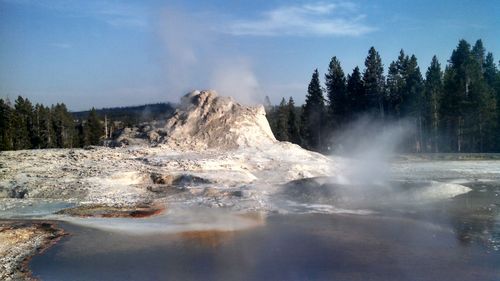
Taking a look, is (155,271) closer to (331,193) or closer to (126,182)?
(331,193)

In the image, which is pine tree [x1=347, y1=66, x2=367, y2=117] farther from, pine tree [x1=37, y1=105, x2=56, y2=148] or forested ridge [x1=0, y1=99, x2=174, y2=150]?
pine tree [x1=37, y1=105, x2=56, y2=148]

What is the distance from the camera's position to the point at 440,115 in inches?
1529

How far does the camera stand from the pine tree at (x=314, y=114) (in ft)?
148

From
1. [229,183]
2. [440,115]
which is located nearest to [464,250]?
[229,183]

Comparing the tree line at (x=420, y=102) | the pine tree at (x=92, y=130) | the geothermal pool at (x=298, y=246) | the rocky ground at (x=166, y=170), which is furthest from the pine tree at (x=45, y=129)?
the geothermal pool at (x=298, y=246)

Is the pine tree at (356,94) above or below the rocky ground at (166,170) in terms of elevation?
above

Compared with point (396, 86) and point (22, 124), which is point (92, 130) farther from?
point (396, 86)

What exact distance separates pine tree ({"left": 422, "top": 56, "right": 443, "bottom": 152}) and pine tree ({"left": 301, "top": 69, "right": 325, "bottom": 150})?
9.85 metres

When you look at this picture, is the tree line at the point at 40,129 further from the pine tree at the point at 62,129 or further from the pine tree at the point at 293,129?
the pine tree at the point at 293,129

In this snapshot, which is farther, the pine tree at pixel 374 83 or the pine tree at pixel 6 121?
the pine tree at pixel 6 121

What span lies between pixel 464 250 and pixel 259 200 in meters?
7.46

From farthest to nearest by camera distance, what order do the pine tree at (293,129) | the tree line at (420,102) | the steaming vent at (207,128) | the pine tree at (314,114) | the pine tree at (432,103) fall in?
the pine tree at (293,129)
the pine tree at (314,114)
the pine tree at (432,103)
the tree line at (420,102)
the steaming vent at (207,128)

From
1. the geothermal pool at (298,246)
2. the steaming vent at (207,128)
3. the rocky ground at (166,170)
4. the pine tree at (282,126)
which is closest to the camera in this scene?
the geothermal pool at (298,246)

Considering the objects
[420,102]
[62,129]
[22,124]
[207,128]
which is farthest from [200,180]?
[62,129]
